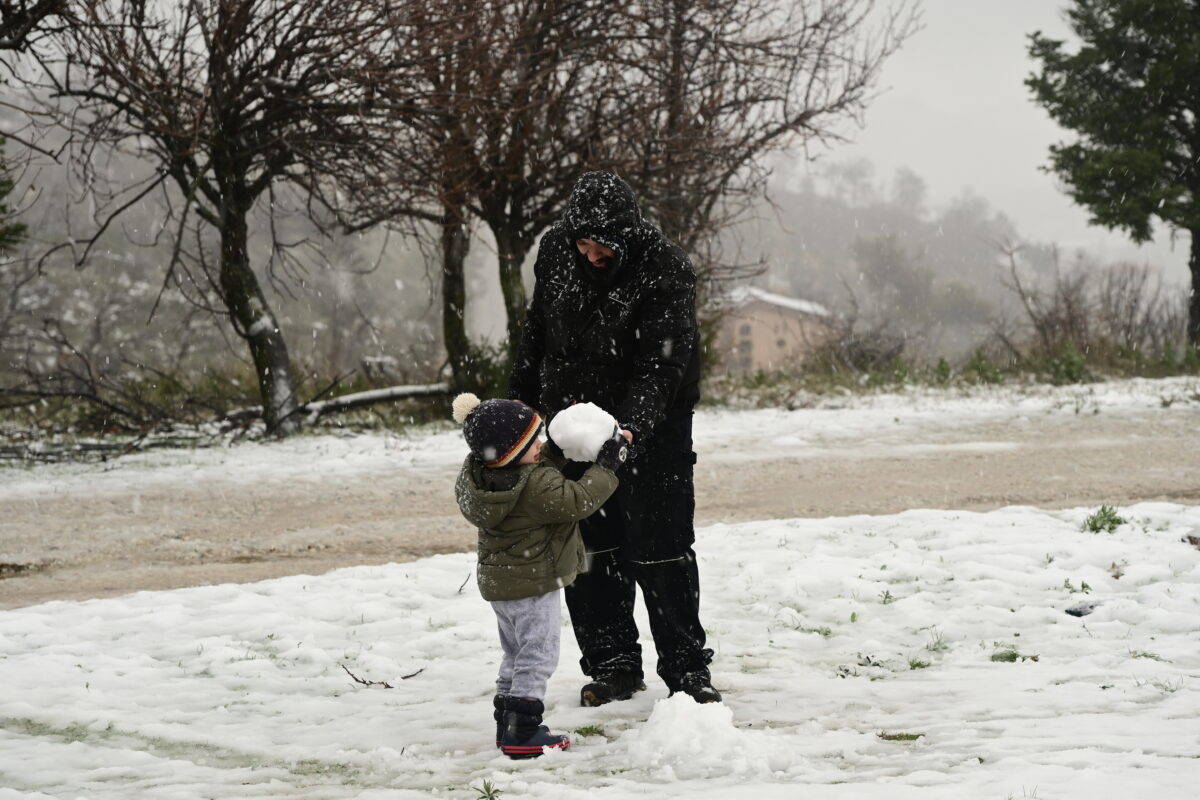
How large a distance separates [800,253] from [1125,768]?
111994 mm

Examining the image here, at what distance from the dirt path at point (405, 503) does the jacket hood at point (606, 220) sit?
3.52 m

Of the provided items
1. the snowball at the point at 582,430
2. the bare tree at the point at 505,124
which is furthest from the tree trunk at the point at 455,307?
the snowball at the point at 582,430

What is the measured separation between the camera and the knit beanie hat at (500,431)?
3.13 m

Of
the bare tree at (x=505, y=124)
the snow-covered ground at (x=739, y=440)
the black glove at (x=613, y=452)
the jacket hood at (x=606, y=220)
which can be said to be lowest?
the snow-covered ground at (x=739, y=440)

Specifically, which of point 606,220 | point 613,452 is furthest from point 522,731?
point 606,220

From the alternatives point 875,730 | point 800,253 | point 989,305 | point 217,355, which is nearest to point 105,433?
point 875,730

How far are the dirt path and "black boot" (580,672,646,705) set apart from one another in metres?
2.95

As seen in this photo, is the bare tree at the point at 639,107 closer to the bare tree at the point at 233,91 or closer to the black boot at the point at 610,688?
the bare tree at the point at 233,91

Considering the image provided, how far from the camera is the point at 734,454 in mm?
9945

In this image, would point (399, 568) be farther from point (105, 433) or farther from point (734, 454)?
point (105, 433)

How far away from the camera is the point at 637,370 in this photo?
347 centimetres

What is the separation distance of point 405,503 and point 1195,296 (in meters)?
18.1

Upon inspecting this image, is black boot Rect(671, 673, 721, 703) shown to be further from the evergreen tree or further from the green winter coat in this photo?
the evergreen tree

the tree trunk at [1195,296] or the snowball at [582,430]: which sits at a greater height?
the tree trunk at [1195,296]
